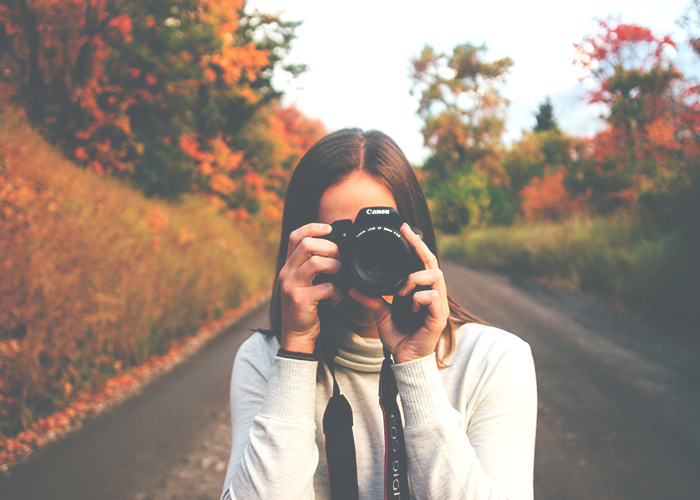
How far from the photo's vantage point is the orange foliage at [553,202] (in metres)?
14.0

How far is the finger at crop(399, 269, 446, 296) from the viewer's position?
970 millimetres

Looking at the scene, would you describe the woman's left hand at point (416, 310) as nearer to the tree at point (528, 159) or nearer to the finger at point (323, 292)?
the finger at point (323, 292)

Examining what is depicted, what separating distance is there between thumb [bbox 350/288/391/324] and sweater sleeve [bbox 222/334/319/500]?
7.9 inches

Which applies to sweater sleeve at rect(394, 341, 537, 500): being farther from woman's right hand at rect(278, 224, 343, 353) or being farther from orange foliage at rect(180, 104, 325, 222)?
orange foliage at rect(180, 104, 325, 222)

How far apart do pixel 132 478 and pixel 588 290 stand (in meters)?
7.82

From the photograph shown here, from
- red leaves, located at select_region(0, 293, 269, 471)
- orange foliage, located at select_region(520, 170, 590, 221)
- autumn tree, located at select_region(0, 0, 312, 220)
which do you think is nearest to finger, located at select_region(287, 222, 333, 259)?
red leaves, located at select_region(0, 293, 269, 471)

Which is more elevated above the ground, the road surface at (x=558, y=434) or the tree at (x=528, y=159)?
the tree at (x=528, y=159)

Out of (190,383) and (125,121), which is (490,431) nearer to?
(190,383)

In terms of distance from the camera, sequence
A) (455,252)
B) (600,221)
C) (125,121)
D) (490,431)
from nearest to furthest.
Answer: (490,431), (125,121), (600,221), (455,252)

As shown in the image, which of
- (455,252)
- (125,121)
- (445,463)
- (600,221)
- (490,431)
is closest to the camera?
(445,463)

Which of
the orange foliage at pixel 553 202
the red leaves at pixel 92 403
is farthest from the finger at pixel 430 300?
the orange foliage at pixel 553 202

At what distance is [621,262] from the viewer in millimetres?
6840

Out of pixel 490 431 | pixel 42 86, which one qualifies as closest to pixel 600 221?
pixel 490 431

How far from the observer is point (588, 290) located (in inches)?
296
